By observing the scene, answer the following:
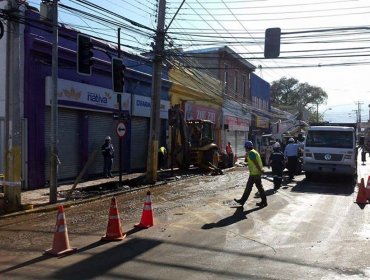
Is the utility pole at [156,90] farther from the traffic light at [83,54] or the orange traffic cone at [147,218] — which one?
the orange traffic cone at [147,218]

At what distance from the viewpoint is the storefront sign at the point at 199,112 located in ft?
97.6

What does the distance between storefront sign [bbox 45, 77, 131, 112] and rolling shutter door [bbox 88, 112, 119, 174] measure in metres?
0.41

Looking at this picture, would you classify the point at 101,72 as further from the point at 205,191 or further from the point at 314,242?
the point at 314,242

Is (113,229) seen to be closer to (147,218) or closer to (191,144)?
(147,218)

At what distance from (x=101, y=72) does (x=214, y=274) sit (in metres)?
15.1

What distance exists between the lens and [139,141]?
23.8 m

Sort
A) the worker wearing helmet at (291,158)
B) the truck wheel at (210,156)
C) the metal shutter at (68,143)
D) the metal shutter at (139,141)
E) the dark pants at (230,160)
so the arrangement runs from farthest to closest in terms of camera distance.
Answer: the dark pants at (230,160) < the truck wheel at (210,156) < the metal shutter at (139,141) < the worker wearing helmet at (291,158) < the metal shutter at (68,143)

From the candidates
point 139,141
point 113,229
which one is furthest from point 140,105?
point 113,229

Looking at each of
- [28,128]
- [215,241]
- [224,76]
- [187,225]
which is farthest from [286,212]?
[224,76]

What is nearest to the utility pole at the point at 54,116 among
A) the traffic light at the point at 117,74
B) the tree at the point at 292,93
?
the traffic light at the point at 117,74

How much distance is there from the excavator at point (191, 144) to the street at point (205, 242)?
8925 mm

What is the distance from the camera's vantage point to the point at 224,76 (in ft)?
130

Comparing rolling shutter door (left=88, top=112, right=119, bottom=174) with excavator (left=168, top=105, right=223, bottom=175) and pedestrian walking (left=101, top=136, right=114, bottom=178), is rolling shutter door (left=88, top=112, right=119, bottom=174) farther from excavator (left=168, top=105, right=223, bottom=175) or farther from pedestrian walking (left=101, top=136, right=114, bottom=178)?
excavator (left=168, top=105, right=223, bottom=175)

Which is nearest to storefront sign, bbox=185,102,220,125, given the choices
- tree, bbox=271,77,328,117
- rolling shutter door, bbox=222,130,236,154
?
rolling shutter door, bbox=222,130,236,154
